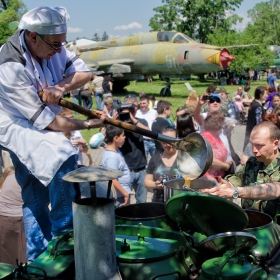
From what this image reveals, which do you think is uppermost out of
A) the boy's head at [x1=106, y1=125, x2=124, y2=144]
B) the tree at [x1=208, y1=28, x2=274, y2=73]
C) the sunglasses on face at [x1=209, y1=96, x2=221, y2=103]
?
the sunglasses on face at [x1=209, y1=96, x2=221, y2=103]

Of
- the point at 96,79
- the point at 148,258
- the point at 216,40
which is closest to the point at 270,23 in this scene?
the point at 216,40

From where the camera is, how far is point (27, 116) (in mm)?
3088

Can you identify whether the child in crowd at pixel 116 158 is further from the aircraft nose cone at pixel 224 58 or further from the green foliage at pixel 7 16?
the aircraft nose cone at pixel 224 58

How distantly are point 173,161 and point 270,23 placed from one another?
78856 millimetres

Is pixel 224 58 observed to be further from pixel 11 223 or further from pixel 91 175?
pixel 91 175

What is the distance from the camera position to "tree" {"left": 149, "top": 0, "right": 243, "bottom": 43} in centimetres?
5456

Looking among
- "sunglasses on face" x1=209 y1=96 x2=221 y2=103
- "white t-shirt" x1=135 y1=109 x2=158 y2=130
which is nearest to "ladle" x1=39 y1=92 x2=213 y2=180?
"sunglasses on face" x1=209 y1=96 x2=221 y2=103

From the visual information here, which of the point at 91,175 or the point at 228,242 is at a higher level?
the point at 91,175

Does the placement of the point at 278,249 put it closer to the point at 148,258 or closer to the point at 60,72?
the point at 148,258

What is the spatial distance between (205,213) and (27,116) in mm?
1244

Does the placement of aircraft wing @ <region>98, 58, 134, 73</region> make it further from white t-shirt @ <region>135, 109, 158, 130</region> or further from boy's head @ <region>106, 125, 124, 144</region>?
boy's head @ <region>106, 125, 124, 144</region>

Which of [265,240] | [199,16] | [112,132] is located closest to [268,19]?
[199,16]

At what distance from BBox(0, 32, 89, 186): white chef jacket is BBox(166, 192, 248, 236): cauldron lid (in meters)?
0.79

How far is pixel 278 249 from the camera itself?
9.31ft
